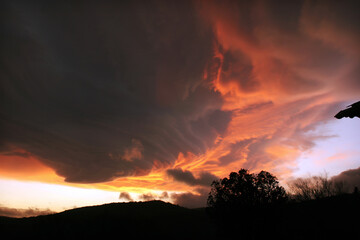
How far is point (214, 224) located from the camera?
40.7 metres

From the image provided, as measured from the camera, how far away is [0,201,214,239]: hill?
2383 inches

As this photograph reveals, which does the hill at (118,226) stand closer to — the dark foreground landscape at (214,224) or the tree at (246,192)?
the dark foreground landscape at (214,224)

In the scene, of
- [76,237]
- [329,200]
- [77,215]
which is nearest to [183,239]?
[76,237]

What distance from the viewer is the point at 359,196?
4309 centimetres

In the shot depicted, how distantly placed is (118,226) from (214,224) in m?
44.8

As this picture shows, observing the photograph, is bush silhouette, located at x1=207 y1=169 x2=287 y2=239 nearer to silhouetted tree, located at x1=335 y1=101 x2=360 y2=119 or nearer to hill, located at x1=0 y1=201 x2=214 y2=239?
silhouetted tree, located at x1=335 y1=101 x2=360 y2=119

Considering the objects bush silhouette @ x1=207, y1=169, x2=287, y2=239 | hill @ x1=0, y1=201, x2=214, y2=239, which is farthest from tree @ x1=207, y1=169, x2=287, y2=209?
hill @ x1=0, y1=201, x2=214, y2=239

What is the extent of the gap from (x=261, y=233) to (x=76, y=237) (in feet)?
228

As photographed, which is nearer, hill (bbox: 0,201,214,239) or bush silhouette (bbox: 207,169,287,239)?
bush silhouette (bbox: 207,169,287,239)

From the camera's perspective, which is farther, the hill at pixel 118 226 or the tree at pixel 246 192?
the hill at pixel 118 226

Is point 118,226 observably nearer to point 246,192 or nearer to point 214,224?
point 214,224

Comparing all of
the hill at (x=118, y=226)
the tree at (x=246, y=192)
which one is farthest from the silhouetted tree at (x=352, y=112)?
the hill at (x=118, y=226)

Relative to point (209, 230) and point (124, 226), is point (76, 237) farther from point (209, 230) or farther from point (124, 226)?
point (209, 230)

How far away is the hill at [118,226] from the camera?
60.5m
